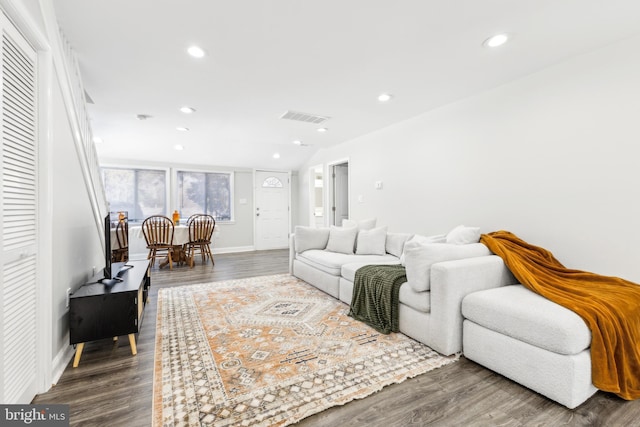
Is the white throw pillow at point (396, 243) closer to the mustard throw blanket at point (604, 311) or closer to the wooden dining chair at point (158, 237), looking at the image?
the mustard throw blanket at point (604, 311)

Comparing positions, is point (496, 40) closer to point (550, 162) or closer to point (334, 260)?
point (550, 162)

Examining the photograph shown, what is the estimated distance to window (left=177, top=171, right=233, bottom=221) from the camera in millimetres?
6625

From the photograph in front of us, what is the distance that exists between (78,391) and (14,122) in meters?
1.54

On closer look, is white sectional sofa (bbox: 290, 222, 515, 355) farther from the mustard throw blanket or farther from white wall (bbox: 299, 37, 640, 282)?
white wall (bbox: 299, 37, 640, 282)

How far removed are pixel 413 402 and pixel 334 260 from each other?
1957mm

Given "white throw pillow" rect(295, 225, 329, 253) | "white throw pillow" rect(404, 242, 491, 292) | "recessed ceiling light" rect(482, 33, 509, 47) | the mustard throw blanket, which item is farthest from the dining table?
"recessed ceiling light" rect(482, 33, 509, 47)

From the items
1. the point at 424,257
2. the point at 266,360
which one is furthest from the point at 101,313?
the point at 424,257

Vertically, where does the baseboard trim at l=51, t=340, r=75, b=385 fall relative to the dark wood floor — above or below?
above

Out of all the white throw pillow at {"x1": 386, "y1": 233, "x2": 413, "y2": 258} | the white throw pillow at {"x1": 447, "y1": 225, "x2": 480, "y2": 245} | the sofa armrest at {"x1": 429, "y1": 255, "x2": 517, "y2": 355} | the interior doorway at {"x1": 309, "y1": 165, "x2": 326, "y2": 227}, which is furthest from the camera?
the interior doorway at {"x1": 309, "y1": 165, "x2": 326, "y2": 227}

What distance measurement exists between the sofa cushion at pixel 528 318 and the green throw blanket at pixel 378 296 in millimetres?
585

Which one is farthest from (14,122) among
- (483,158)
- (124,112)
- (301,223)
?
(301,223)

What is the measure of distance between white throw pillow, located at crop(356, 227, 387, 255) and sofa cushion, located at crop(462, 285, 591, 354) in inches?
69.4

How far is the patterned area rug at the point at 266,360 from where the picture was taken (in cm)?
155

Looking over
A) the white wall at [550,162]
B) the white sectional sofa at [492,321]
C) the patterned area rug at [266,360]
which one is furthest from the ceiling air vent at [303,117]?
the patterned area rug at [266,360]
